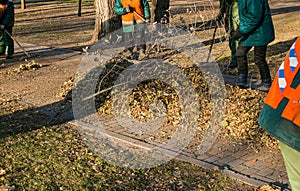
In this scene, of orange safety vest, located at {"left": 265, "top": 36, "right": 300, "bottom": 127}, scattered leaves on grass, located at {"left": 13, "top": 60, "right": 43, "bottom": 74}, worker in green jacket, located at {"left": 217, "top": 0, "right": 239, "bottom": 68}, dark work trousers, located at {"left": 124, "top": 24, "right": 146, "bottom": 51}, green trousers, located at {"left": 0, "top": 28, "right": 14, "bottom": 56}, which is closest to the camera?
orange safety vest, located at {"left": 265, "top": 36, "right": 300, "bottom": 127}

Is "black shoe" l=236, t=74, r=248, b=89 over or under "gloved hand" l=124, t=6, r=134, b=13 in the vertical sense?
under

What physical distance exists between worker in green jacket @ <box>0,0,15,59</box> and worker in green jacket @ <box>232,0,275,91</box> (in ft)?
21.4

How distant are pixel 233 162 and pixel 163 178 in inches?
37.0

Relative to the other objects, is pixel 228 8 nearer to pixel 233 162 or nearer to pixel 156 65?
pixel 156 65

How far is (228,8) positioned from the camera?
10062mm

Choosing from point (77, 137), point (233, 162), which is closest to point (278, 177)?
point (233, 162)

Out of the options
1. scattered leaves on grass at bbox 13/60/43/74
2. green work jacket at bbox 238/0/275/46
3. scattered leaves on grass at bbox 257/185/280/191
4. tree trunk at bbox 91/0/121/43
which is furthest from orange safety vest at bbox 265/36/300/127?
tree trunk at bbox 91/0/121/43

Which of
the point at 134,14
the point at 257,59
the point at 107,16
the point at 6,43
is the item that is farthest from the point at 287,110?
the point at 6,43

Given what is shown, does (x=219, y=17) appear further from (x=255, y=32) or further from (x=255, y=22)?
(x=255, y=22)

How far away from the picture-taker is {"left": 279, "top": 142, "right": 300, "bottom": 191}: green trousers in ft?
8.75


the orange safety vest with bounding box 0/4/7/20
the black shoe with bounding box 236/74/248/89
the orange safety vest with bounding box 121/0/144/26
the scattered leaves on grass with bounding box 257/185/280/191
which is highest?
the orange safety vest with bounding box 121/0/144/26

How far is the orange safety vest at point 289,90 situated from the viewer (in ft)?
8.29

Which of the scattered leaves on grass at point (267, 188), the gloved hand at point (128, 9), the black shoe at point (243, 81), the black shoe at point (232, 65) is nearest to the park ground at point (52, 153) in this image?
the scattered leaves on grass at point (267, 188)

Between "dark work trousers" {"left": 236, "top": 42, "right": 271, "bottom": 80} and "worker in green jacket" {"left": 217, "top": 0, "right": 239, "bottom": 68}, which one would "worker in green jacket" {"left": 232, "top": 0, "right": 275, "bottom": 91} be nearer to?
"dark work trousers" {"left": 236, "top": 42, "right": 271, "bottom": 80}
